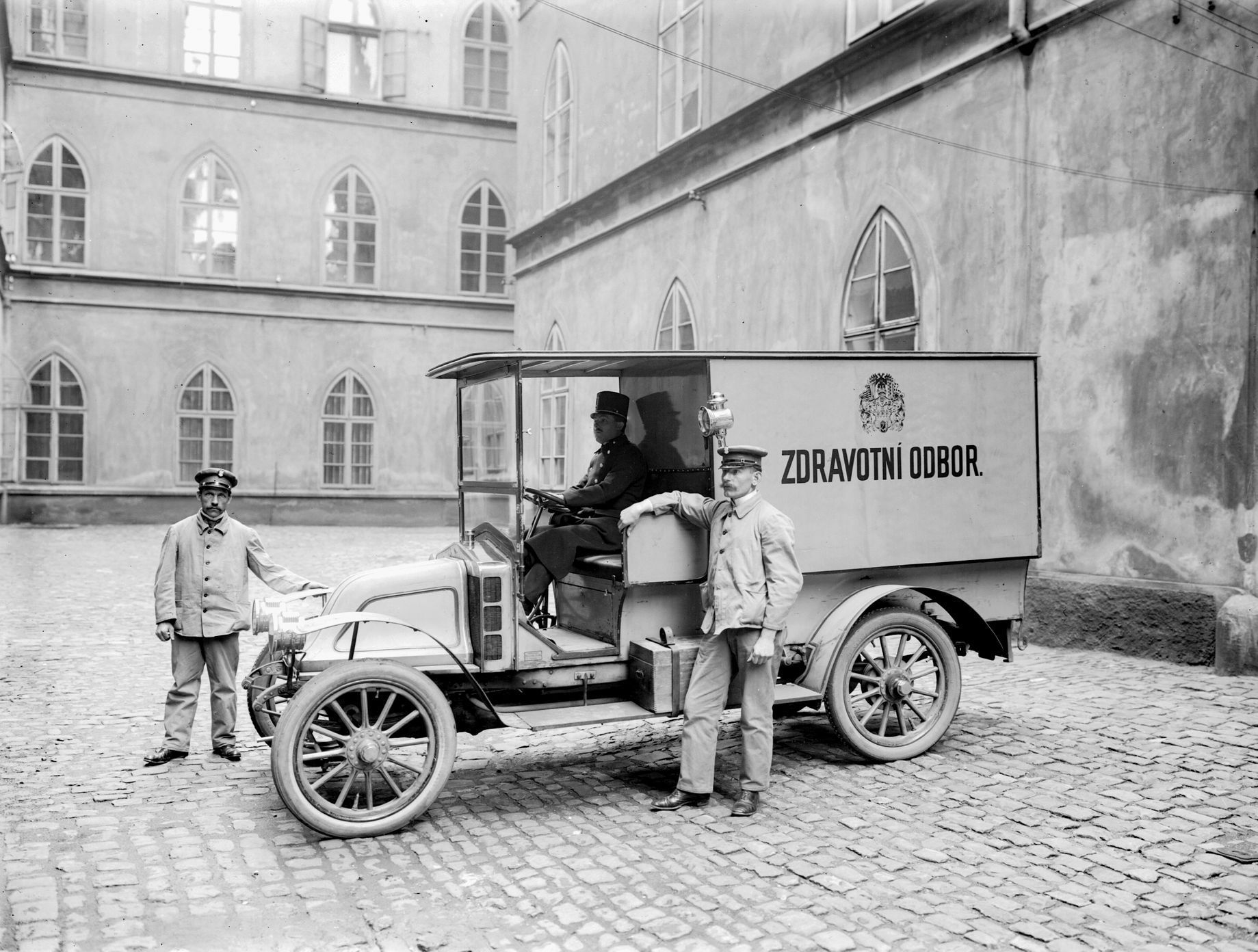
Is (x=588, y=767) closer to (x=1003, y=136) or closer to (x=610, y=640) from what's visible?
(x=610, y=640)

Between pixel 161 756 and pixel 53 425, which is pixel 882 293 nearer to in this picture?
pixel 161 756

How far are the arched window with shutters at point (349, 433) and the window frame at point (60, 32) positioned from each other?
8672 millimetres

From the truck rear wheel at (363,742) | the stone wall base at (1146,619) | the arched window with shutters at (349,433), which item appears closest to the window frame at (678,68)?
the stone wall base at (1146,619)

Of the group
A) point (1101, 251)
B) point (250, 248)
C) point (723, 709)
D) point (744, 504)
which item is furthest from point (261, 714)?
point (250, 248)

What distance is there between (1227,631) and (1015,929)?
4940 mm

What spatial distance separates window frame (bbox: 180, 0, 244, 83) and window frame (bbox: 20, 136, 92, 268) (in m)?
3.13

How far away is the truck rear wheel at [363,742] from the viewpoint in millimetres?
4883

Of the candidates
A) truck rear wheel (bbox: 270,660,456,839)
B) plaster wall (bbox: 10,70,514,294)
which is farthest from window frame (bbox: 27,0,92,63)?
truck rear wheel (bbox: 270,660,456,839)


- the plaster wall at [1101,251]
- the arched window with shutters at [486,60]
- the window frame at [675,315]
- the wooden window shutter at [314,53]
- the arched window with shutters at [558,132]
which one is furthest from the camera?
the arched window with shutters at [486,60]

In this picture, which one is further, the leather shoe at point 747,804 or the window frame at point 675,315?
the window frame at point 675,315

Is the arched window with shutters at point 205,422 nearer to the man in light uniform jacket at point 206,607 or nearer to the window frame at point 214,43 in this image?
the window frame at point 214,43

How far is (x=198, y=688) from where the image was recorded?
20.5ft

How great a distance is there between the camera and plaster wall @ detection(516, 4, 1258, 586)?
836 cm

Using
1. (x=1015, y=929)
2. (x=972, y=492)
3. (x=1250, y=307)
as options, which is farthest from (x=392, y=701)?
(x=1250, y=307)
